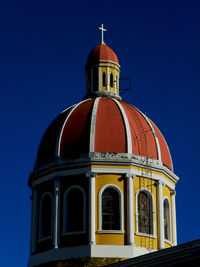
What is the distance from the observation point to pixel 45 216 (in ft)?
115

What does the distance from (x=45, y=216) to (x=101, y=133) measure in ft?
15.7

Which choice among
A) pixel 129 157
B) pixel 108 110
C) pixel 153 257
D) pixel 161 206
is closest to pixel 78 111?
pixel 108 110

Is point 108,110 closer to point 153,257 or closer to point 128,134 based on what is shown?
point 128,134

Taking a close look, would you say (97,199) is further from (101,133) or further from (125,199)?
(101,133)

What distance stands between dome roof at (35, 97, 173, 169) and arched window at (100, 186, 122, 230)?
1.97 meters

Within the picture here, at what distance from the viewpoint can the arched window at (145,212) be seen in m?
33.6

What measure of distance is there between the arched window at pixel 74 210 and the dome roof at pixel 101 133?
67.5 inches

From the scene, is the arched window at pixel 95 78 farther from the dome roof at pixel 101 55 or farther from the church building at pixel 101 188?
the church building at pixel 101 188

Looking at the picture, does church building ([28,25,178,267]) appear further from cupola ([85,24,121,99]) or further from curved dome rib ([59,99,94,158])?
cupola ([85,24,121,99])

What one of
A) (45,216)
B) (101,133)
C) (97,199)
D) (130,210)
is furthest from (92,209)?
(101,133)

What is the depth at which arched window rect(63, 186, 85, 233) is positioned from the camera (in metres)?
33.2

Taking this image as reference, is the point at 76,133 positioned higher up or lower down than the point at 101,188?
higher up

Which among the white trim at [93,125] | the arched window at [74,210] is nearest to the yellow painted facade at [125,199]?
the arched window at [74,210]

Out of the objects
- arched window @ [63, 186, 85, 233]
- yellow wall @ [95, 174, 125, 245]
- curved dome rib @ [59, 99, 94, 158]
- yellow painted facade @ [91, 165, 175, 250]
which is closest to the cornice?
yellow painted facade @ [91, 165, 175, 250]
